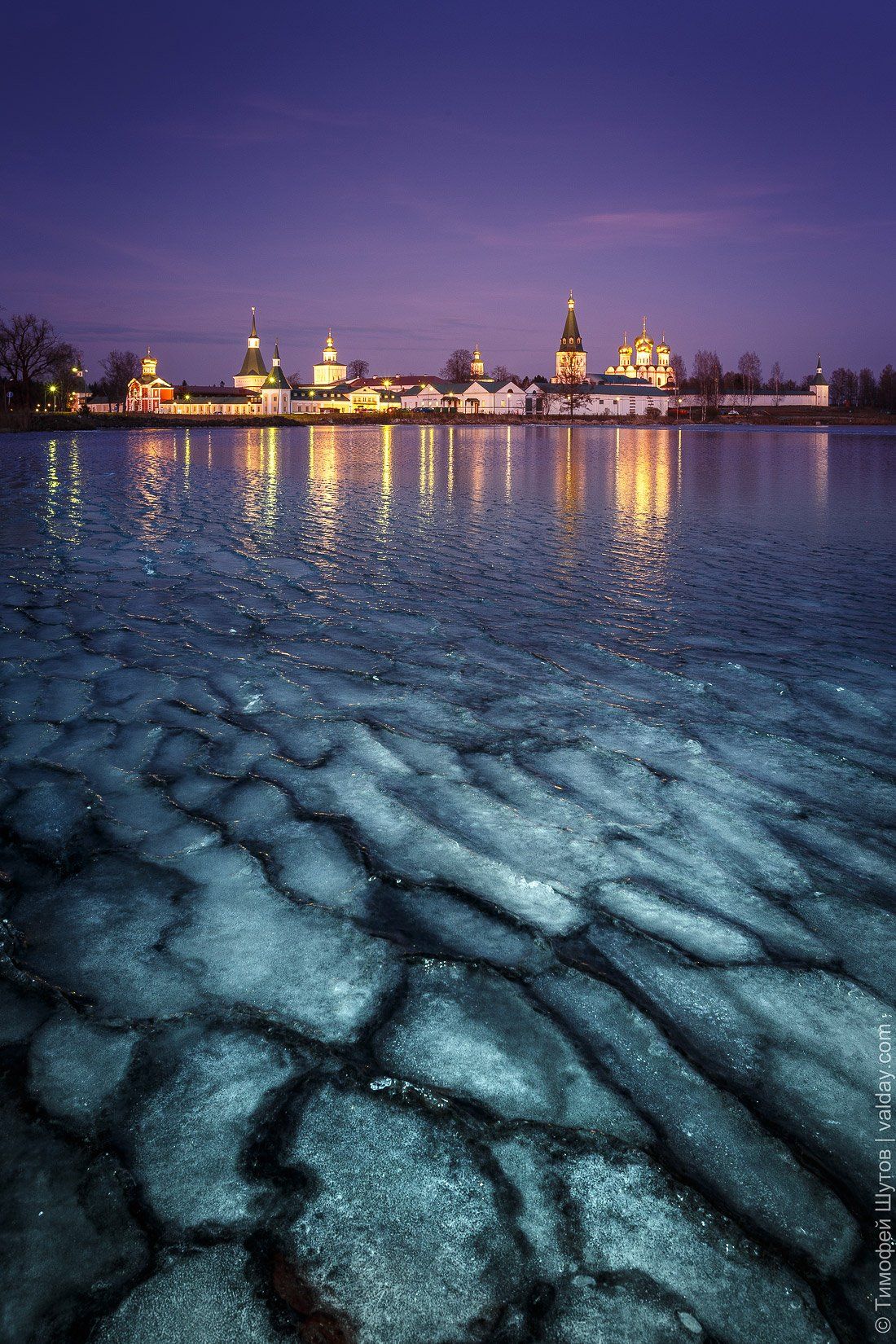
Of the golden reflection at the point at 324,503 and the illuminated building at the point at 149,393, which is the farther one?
the illuminated building at the point at 149,393

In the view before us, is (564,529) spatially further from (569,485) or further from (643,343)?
(643,343)

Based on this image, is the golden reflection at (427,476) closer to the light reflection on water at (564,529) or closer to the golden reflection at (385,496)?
the light reflection on water at (564,529)

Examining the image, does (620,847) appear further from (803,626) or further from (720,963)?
(803,626)

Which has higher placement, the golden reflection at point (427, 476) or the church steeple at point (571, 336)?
the church steeple at point (571, 336)

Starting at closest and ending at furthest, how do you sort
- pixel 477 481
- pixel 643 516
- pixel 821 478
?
1. pixel 643 516
2. pixel 477 481
3. pixel 821 478

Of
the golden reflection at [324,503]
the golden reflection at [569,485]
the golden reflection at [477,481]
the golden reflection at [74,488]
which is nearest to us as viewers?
the golden reflection at [324,503]

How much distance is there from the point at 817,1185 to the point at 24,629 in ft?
16.3

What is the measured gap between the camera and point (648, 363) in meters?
152

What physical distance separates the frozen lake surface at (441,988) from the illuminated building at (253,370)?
13972cm

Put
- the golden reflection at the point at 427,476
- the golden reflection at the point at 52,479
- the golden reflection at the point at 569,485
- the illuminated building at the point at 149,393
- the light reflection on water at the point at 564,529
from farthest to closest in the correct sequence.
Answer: the illuminated building at the point at 149,393 → the golden reflection at the point at 427,476 → the golden reflection at the point at 52,479 → the golden reflection at the point at 569,485 → the light reflection on water at the point at 564,529

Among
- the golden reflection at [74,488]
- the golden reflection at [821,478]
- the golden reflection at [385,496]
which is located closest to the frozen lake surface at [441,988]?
the golden reflection at [385,496]

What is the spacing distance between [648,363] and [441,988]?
163m

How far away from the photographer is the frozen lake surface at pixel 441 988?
4.03 ft

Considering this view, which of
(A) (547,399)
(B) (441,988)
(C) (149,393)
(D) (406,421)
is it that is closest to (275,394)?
(C) (149,393)
